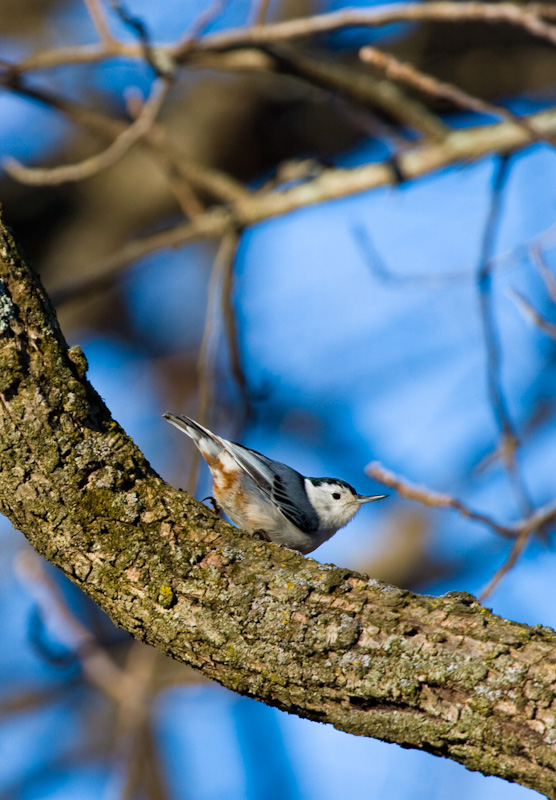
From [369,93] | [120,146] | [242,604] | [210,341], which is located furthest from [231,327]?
[242,604]

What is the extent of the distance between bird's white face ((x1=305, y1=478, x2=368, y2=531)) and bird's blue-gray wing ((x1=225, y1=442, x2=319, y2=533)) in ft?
0.52

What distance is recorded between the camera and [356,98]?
125 inches

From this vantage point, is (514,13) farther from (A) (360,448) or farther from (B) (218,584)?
(A) (360,448)

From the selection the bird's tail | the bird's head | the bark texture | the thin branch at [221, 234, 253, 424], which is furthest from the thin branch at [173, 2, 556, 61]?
the bird's head

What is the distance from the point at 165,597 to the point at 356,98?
8.11ft

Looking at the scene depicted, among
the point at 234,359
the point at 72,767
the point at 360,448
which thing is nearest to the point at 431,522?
the point at 360,448

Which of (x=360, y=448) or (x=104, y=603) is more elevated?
(x=360, y=448)

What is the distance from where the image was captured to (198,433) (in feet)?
8.54

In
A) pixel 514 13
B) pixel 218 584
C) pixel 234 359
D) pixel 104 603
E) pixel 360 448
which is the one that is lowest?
pixel 104 603

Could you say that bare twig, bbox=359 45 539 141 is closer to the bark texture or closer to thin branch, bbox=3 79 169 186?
thin branch, bbox=3 79 169 186

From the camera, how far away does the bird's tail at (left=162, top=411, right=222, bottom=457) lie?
2428mm

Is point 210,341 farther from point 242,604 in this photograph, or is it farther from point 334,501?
point 242,604

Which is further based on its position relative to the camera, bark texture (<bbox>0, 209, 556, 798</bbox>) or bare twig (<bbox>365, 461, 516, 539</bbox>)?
bare twig (<bbox>365, 461, 516, 539</bbox>)

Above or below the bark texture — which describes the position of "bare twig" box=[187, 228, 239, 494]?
above
